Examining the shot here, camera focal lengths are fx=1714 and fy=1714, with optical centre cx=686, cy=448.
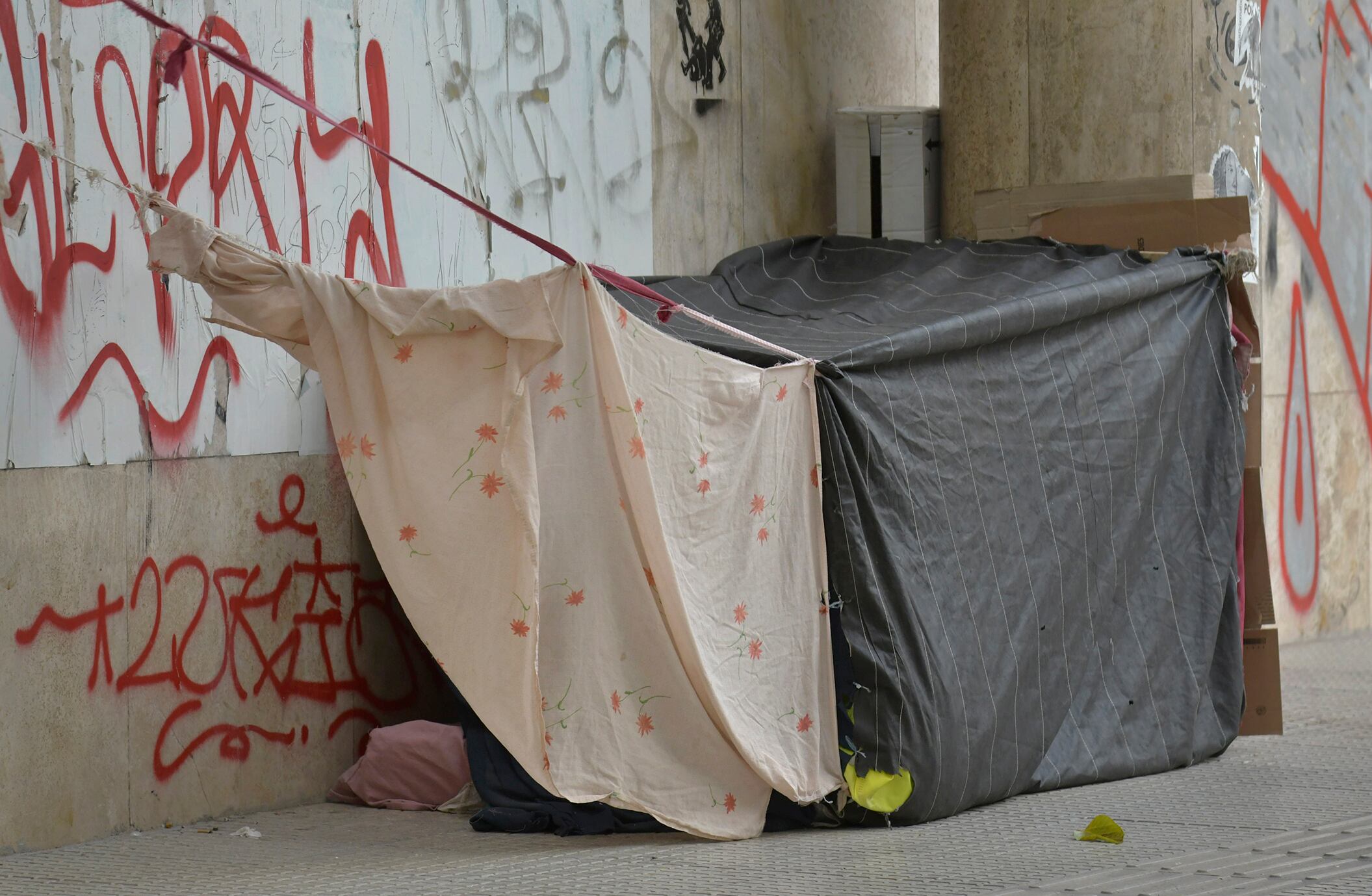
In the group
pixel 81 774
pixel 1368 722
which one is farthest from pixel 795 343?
pixel 1368 722

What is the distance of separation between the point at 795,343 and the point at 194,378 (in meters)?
1.63

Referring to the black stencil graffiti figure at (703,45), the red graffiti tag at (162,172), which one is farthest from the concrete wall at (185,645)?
the black stencil graffiti figure at (703,45)

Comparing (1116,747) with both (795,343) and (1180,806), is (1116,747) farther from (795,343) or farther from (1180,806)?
(795,343)

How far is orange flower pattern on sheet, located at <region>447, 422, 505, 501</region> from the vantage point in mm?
4062

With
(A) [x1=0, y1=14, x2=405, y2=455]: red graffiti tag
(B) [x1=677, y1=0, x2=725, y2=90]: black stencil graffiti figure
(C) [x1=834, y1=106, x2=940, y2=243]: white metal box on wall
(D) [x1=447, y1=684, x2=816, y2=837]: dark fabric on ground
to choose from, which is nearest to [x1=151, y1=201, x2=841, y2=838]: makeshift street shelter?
(D) [x1=447, y1=684, x2=816, y2=837]: dark fabric on ground

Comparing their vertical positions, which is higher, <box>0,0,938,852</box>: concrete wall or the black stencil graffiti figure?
the black stencil graffiti figure

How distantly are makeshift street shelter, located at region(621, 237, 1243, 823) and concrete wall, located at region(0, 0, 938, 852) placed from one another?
0.86m

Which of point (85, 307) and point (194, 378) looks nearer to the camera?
point (85, 307)

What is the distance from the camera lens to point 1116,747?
5004 millimetres

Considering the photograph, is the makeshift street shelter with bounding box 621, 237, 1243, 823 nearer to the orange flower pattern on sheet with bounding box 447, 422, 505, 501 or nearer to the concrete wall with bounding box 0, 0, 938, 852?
the orange flower pattern on sheet with bounding box 447, 422, 505, 501

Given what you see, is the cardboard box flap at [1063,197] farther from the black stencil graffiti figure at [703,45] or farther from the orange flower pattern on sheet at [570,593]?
the orange flower pattern on sheet at [570,593]

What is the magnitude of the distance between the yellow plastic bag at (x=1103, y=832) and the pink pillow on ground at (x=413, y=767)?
1617 millimetres

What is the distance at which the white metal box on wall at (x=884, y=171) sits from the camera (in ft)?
23.7

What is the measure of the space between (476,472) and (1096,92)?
12.9 feet
